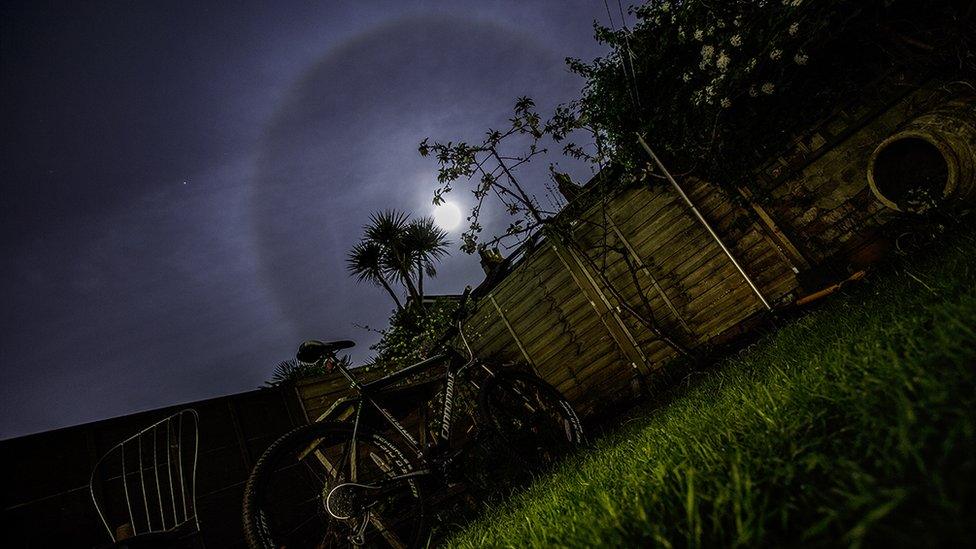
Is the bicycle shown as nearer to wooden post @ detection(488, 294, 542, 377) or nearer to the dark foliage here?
wooden post @ detection(488, 294, 542, 377)

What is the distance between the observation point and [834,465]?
2.58ft

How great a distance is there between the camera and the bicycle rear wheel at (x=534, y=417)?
12.0 ft

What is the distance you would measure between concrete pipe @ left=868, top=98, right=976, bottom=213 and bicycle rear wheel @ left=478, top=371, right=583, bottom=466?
4.03 metres

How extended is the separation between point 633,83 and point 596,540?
5.68 metres

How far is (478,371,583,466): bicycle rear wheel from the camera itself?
3645 millimetres

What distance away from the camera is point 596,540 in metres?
0.90

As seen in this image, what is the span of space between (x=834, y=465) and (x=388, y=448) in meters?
2.67

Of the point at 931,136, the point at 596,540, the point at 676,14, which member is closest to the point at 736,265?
the point at 931,136

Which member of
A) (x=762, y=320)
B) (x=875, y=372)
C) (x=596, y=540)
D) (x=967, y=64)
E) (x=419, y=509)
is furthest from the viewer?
(x=762, y=320)

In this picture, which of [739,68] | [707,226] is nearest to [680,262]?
[707,226]

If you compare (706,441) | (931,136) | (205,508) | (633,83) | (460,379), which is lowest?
(706,441)

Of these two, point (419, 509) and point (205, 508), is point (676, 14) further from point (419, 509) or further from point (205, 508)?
point (205, 508)

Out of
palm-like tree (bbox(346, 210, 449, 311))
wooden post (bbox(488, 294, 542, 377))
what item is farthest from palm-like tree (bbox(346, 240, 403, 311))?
wooden post (bbox(488, 294, 542, 377))

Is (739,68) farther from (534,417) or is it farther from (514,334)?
(514,334)
